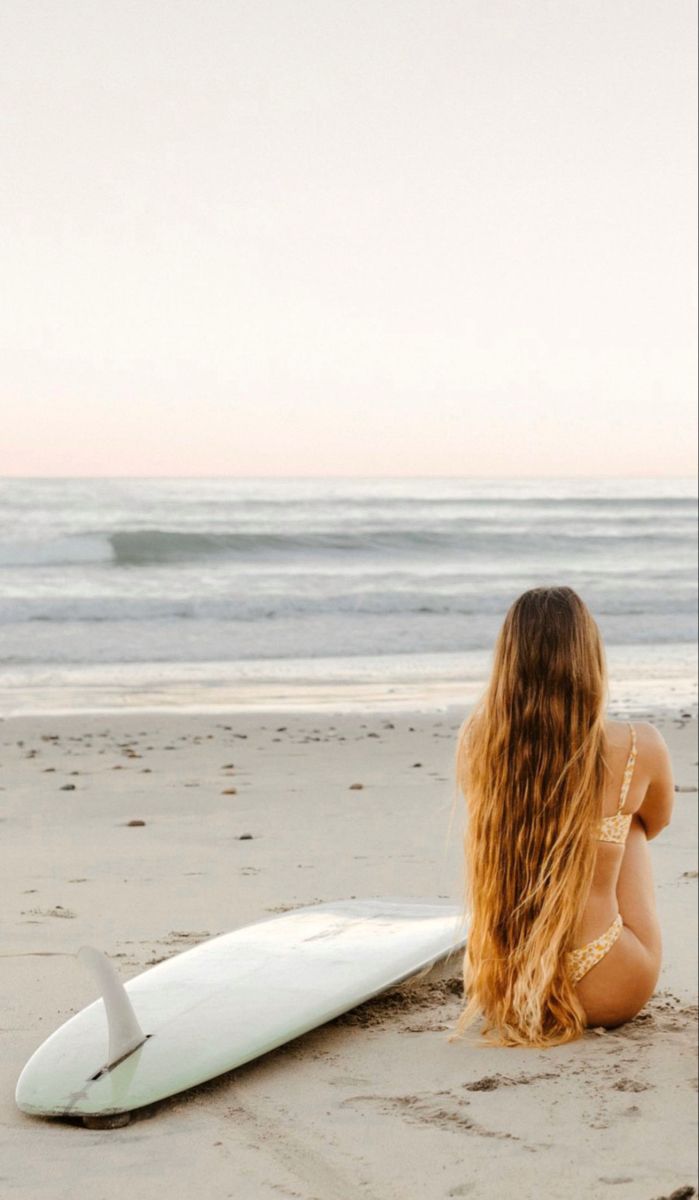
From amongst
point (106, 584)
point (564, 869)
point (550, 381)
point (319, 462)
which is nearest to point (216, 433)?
point (564, 869)

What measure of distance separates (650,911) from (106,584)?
47.1 ft

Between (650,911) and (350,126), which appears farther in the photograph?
(350,126)

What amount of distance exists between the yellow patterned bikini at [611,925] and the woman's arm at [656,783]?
0.03 m

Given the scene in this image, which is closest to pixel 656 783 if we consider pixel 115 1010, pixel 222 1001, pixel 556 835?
pixel 556 835

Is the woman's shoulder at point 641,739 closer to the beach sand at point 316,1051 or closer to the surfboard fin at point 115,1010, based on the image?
the beach sand at point 316,1051

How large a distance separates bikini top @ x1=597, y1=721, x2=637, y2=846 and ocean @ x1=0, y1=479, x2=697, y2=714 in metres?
1.29

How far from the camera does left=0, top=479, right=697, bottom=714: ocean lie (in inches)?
394

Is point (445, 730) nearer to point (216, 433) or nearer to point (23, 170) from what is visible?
point (216, 433)

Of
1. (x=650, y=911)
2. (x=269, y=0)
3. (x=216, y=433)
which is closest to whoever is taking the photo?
(x=650, y=911)

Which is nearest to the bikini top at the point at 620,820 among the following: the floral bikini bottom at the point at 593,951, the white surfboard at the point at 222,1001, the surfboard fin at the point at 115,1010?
the floral bikini bottom at the point at 593,951

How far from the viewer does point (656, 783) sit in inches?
100

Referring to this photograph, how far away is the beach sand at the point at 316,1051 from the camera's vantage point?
6.46ft

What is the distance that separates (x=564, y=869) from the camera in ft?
8.13

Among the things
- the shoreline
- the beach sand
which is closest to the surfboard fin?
the beach sand
